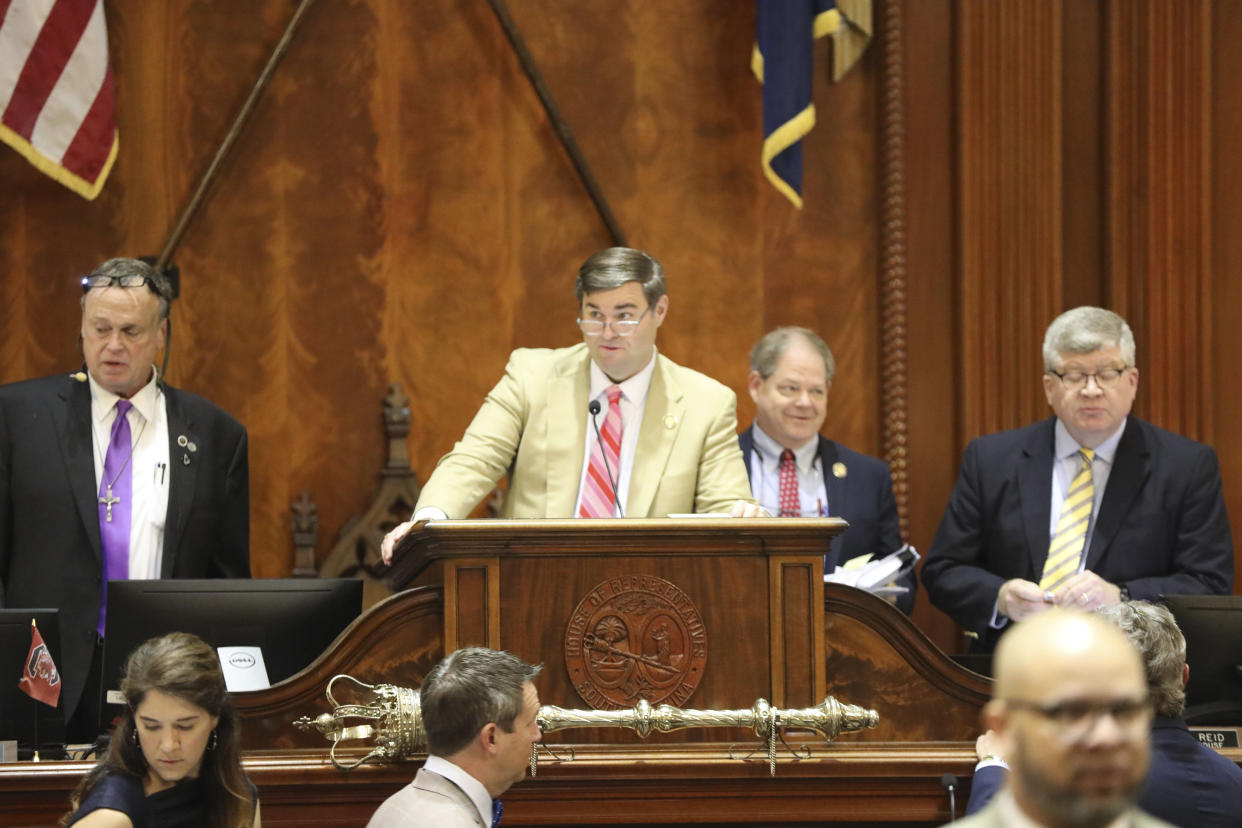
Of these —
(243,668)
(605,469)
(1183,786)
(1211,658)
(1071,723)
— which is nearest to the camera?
(1071,723)

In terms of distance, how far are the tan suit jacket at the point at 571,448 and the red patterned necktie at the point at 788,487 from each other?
701mm

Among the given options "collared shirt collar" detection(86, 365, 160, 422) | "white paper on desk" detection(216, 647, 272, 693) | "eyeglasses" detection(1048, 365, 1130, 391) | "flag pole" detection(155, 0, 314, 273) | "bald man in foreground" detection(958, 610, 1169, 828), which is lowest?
"white paper on desk" detection(216, 647, 272, 693)

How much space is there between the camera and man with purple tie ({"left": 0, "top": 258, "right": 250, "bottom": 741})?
4180mm

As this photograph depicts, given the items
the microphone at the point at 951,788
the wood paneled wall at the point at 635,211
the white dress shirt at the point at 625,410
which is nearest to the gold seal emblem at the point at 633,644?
the microphone at the point at 951,788

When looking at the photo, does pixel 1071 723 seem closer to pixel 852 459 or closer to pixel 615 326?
pixel 615 326

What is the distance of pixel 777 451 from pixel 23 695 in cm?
228

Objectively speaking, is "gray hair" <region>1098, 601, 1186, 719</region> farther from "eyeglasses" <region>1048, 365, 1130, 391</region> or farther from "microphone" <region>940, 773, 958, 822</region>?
"eyeglasses" <region>1048, 365, 1130, 391</region>

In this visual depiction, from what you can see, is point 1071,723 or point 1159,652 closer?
point 1071,723

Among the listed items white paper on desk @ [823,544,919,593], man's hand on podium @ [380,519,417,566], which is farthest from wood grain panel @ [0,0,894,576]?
man's hand on podium @ [380,519,417,566]

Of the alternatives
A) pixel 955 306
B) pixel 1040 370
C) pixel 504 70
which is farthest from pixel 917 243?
pixel 504 70

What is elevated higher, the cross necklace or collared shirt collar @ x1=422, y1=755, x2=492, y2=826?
the cross necklace

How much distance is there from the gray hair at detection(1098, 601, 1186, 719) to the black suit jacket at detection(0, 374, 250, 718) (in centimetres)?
244

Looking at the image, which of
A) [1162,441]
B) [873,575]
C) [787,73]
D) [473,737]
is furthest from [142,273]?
[1162,441]

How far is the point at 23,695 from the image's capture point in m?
3.32
